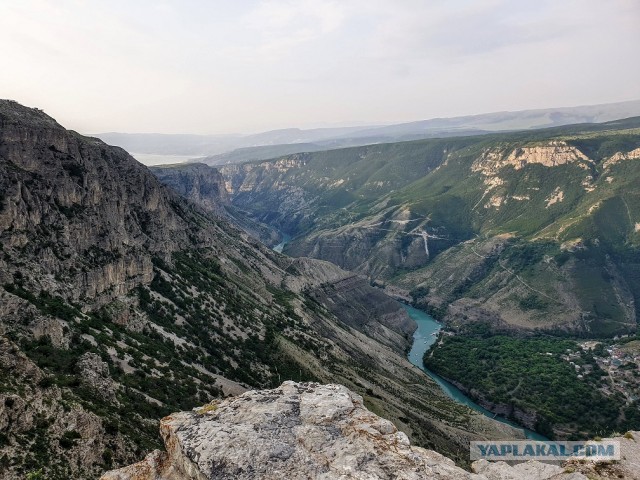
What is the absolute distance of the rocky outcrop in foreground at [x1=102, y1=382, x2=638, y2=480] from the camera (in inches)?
567

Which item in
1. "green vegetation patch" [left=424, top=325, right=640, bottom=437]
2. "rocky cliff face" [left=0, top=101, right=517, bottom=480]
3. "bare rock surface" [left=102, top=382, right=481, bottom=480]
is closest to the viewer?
"bare rock surface" [left=102, top=382, right=481, bottom=480]

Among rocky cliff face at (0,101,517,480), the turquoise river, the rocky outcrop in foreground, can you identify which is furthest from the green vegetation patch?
the rocky outcrop in foreground

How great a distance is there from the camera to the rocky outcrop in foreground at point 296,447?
14398 millimetres

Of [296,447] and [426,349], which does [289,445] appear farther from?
[426,349]

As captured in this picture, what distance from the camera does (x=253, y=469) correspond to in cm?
1448

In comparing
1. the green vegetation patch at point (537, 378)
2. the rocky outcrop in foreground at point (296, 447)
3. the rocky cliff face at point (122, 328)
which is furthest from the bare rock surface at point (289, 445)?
the green vegetation patch at point (537, 378)

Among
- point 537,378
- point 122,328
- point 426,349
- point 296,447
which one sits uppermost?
point 296,447

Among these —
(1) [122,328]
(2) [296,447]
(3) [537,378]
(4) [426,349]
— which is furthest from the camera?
(4) [426,349]

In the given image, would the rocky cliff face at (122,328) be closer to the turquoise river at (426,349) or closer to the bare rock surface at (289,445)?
the bare rock surface at (289,445)

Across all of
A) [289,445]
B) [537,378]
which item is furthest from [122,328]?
[537,378]

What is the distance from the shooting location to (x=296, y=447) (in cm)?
1532

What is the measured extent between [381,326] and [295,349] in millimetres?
77510

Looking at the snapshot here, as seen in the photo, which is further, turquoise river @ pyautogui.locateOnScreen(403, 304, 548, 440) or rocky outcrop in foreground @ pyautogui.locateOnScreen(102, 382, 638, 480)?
turquoise river @ pyautogui.locateOnScreen(403, 304, 548, 440)

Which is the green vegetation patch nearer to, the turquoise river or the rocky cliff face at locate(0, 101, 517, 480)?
the turquoise river
